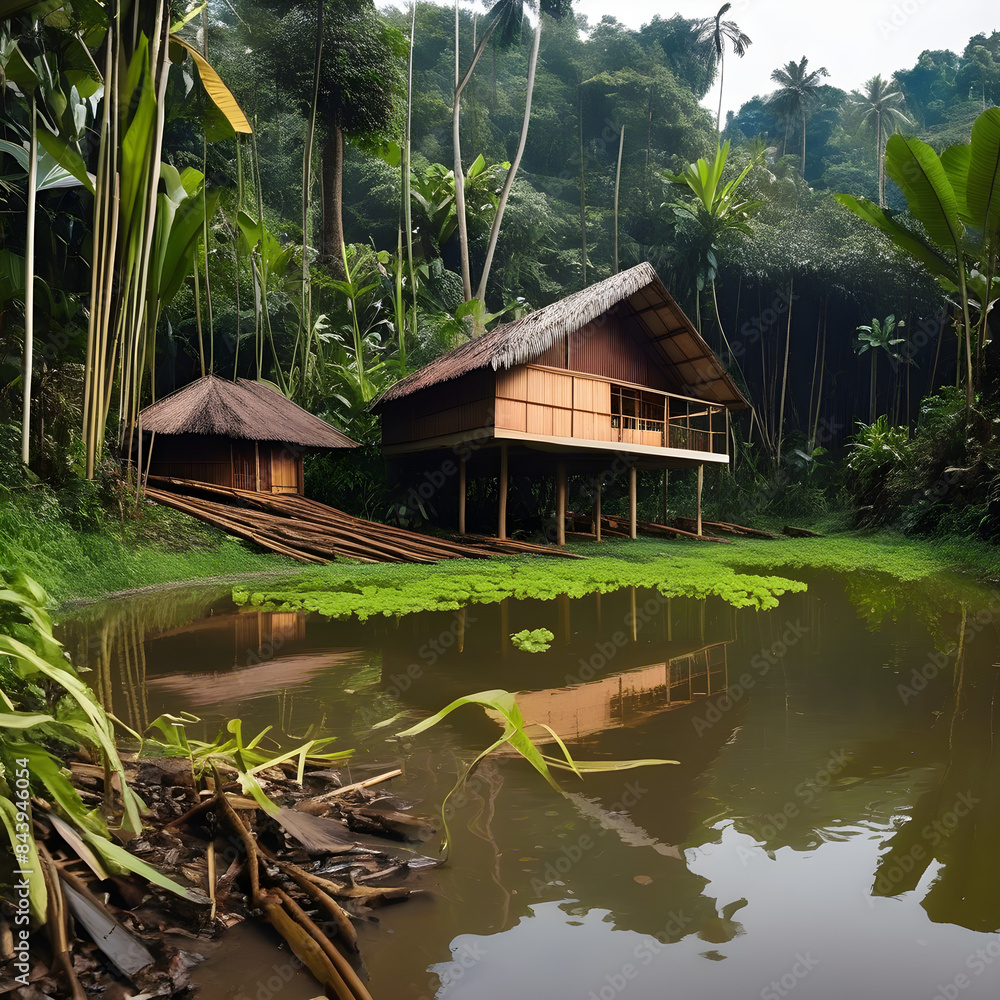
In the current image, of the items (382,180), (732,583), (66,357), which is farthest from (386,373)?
(382,180)

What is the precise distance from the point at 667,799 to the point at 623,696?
1545 mm

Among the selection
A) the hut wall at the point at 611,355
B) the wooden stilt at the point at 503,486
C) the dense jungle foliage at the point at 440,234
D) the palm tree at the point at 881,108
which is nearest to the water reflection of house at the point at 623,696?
the dense jungle foliage at the point at 440,234

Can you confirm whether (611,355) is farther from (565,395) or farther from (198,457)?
(198,457)

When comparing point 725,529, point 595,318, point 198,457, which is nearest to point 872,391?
point 725,529

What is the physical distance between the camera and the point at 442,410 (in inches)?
608

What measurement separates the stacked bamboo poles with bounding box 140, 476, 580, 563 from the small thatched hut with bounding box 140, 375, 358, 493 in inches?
56.2

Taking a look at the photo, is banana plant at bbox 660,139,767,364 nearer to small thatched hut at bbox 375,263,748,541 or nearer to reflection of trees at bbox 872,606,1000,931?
small thatched hut at bbox 375,263,748,541

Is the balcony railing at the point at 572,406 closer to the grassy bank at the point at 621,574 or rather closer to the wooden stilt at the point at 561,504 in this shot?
the wooden stilt at the point at 561,504

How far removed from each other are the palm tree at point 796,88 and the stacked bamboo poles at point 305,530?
1570 inches

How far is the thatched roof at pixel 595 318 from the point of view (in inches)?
522

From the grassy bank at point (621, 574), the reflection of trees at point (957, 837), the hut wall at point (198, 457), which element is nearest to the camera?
the reflection of trees at point (957, 837)

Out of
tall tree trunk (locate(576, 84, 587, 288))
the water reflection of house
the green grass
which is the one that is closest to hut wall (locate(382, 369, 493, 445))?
the green grass

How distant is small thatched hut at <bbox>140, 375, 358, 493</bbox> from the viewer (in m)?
14.2

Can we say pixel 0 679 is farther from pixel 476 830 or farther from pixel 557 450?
pixel 557 450
